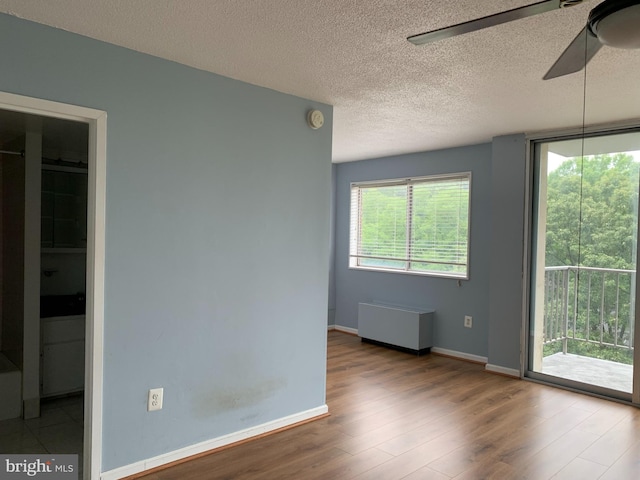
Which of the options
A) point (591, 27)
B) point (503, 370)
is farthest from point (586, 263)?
point (591, 27)

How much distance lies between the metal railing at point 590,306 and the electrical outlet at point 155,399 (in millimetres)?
3145

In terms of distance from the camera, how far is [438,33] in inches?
67.3

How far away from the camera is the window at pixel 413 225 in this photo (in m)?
5.27

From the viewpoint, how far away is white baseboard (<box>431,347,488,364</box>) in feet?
16.5

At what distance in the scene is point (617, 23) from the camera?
4.37ft

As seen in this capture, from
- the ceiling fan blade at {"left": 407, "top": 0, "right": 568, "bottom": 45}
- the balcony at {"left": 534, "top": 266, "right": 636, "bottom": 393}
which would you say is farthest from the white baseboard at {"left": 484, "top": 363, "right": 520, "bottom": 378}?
the ceiling fan blade at {"left": 407, "top": 0, "right": 568, "bottom": 45}

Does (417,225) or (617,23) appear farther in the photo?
(417,225)

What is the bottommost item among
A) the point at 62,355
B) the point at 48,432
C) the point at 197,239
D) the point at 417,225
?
the point at 48,432

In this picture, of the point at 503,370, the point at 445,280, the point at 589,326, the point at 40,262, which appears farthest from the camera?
the point at 445,280

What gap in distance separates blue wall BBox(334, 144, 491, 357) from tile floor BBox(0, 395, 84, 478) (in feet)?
11.8

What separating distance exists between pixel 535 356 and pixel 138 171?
384 centimetres

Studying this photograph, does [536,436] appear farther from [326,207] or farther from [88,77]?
[88,77]

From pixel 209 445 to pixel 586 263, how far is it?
3457 mm

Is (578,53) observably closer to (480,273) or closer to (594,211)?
(594,211)
